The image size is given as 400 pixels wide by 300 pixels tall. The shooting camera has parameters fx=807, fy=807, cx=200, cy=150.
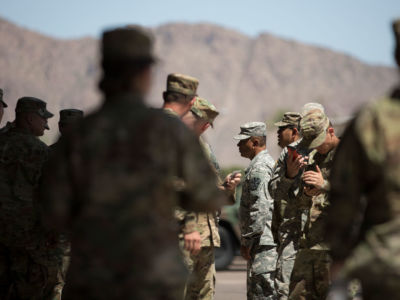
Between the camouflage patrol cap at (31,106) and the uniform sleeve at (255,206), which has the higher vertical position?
the camouflage patrol cap at (31,106)

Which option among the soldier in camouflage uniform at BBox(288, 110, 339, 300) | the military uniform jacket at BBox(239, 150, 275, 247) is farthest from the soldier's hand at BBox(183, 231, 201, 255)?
the military uniform jacket at BBox(239, 150, 275, 247)

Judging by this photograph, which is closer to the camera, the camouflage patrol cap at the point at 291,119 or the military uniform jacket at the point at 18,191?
the military uniform jacket at the point at 18,191

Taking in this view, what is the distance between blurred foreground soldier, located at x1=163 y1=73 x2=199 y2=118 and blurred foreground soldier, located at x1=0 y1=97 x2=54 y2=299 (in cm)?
142

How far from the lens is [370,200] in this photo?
342 cm

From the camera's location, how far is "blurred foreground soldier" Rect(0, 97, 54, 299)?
632cm


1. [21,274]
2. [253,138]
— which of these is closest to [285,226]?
[253,138]

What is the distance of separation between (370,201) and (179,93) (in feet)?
7.95

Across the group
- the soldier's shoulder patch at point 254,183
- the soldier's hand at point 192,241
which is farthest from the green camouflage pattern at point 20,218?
the soldier's shoulder patch at point 254,183

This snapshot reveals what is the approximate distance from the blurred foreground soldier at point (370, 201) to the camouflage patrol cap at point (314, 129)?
313 centimetres

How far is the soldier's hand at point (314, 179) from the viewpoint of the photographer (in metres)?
6.46

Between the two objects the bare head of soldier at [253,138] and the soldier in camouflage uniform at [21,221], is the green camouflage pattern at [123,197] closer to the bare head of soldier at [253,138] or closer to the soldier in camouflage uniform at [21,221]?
the soldier in camouflage uniform at [21,221]

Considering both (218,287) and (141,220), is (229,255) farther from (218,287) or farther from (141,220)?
(141,220)

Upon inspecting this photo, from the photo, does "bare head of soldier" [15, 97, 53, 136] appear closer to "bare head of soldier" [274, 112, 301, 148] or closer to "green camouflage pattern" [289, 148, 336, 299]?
"green camouflage pattern" [289, 148, 336, 299]

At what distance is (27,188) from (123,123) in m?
3.06
